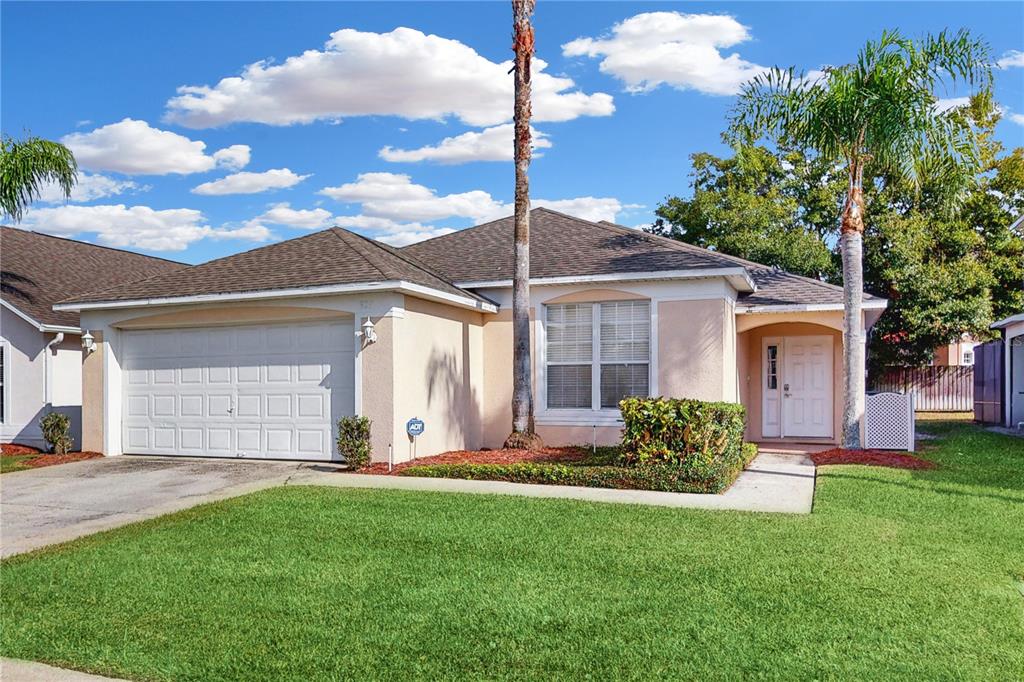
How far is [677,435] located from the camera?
10633mm

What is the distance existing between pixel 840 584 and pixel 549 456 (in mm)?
6903

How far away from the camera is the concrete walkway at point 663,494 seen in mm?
9195

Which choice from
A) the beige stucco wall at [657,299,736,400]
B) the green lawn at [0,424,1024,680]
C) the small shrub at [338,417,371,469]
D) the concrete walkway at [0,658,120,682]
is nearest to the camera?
the concrete walkway at [0,658,120,682]

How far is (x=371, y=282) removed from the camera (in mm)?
12633

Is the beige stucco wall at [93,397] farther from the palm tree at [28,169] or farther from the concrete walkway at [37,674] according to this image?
the concrete walkway at [37,674]

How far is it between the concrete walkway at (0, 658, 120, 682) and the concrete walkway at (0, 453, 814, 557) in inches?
123

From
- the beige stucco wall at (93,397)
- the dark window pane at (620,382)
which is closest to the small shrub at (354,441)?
the dark window pane at (620,382)

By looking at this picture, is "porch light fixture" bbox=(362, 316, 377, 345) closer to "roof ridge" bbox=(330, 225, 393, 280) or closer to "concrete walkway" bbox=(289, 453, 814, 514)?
"roof ridge" bbox=(330, 225, 393, 280)

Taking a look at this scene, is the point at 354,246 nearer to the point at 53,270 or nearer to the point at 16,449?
the point at 16,449

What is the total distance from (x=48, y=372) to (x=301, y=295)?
7.32 metres

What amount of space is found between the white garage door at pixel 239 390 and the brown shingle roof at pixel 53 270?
2891mm

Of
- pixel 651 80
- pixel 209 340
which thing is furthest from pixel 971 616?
pixel 651 80

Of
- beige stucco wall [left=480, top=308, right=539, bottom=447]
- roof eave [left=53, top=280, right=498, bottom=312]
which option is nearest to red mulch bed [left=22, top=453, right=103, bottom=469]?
roof eave [left=53, top=280, right=498, bottom=312]

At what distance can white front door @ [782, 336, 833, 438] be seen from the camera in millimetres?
17188
